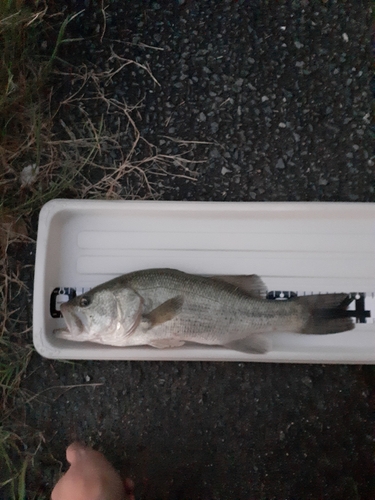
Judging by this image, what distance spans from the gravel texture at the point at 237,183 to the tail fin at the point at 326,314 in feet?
1.17

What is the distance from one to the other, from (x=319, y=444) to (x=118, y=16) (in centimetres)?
229

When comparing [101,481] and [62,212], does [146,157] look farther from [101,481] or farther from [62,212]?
[101,481]

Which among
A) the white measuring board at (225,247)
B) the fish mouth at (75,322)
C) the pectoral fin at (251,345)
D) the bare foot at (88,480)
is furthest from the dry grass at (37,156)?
the pectoral fin at (251,345)

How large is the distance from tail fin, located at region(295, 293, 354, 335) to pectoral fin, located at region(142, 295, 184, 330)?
48 centimetres

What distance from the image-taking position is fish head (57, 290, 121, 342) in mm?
1807

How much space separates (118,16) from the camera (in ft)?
7.55

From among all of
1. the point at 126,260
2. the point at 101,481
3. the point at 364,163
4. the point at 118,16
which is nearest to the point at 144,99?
the point at 118,16

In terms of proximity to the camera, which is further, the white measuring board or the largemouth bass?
the white measuring board

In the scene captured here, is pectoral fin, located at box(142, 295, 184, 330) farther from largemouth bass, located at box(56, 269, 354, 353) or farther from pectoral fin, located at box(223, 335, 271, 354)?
pectoral fin, located at box(223, 335, 271, 354)

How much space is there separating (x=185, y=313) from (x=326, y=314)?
0.57m

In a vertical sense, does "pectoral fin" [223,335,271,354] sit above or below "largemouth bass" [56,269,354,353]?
below

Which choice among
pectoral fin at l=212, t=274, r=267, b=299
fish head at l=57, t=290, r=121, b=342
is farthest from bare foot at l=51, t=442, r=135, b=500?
pectoral fin at l=212, t=274, r=267, b=299

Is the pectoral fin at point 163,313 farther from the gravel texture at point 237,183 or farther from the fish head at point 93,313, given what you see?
the gravel texture at point 237,183

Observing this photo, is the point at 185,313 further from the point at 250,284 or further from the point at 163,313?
the point at 250,284
